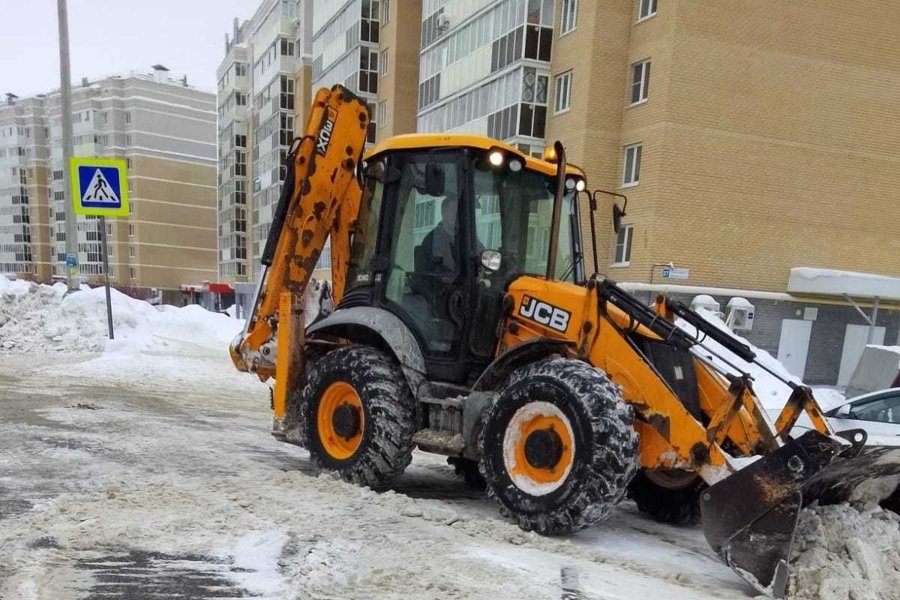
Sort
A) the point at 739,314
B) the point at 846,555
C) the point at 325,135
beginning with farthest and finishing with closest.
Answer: the point at 739,314 → the point at 325,135 → the point at 846,555

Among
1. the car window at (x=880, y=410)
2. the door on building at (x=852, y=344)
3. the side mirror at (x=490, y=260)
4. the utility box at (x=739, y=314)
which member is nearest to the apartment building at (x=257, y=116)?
the utility box at (x=739, y=314)

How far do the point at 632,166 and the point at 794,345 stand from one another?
6.98m

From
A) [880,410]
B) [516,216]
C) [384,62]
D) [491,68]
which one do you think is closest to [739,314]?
[880,410]

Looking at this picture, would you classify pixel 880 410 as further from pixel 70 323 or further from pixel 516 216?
pixel 70 323

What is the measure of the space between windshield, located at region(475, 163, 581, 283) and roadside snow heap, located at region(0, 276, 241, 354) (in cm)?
947

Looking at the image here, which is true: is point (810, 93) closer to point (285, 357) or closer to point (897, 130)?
point (897, 130)

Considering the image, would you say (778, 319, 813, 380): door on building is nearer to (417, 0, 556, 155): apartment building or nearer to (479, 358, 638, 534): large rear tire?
(417, 0, 556, 155): apartment building

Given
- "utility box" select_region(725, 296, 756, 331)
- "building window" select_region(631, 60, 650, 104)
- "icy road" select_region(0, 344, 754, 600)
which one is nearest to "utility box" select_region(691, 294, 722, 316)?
"utility box" select_region(725, 296, 756, 331)

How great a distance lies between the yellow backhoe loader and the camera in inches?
140

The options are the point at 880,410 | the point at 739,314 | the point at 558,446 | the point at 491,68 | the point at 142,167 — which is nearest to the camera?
the point at 558,446

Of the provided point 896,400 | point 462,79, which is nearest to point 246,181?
point 462,79

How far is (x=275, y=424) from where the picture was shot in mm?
5359

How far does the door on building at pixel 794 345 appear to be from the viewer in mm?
18922

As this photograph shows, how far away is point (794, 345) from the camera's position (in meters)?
19.0
